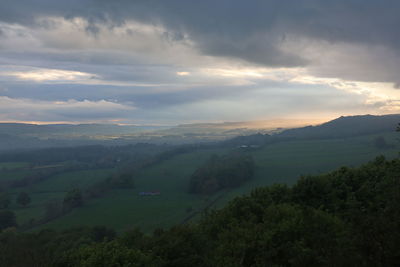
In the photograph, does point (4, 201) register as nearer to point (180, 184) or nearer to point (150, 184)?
point (150, 184)

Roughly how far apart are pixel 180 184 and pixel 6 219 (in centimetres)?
4817

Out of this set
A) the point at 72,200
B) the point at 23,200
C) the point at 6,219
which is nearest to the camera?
the point at 6,219

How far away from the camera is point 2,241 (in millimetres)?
49688

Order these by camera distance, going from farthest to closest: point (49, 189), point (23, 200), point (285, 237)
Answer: point (49, 189)
point (23, 200)
point (285, 237)

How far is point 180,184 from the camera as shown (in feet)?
355

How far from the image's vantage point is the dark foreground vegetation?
621 inches

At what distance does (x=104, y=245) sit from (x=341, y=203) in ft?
76.2

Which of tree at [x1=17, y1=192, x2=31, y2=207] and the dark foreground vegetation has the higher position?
the dark foreground vegetation

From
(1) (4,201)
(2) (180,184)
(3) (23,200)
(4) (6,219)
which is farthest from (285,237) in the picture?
(3) (23,200)

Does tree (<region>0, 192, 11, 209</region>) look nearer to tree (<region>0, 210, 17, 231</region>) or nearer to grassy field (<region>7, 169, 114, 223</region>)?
grassy field (<region>7, 169, 114, 223</region>)

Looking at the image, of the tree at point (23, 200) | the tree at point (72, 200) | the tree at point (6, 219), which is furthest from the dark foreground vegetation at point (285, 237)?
the tree at point (23, 200)

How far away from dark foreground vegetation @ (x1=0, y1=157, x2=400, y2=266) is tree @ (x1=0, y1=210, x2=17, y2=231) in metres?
38.3

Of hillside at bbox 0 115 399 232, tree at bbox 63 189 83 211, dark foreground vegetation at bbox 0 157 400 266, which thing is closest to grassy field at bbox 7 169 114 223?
hillside at bbox 0 115 399 232

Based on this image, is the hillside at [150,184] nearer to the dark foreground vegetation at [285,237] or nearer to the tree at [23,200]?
the tree at [23,200]
